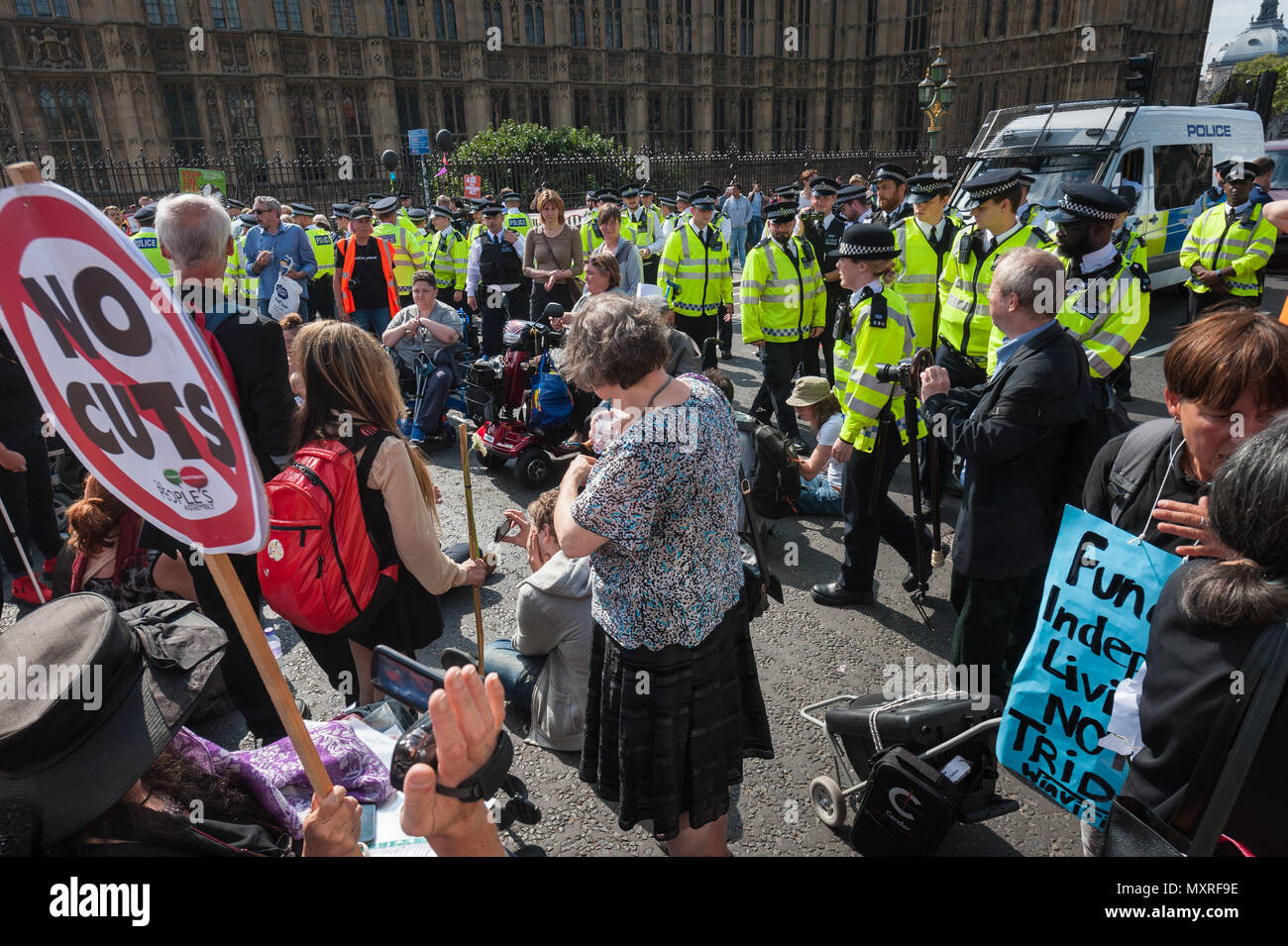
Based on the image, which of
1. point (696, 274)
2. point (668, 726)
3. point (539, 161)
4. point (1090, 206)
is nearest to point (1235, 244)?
point (1090, 206)

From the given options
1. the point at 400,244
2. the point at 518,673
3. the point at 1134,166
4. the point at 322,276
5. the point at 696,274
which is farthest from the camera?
the point at 1134,166

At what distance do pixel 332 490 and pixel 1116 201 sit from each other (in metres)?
4.13

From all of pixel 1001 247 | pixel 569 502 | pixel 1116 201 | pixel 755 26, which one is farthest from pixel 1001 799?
pixel 755 26

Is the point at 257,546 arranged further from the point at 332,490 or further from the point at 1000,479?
the point at 1000,479

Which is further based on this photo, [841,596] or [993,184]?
[993,184]

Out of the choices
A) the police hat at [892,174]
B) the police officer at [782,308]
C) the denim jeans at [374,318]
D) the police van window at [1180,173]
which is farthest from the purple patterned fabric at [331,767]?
the police van window at [1180,173]

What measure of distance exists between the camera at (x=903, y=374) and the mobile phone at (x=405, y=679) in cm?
277

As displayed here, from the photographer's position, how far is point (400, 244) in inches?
399

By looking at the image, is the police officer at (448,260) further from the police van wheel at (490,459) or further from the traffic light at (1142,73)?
the traffic light at (1142,73)

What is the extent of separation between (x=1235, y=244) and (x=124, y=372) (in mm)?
9185

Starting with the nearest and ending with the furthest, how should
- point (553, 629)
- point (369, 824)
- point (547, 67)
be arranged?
point (369, 824)
point (553, 629)
point (547, 67)

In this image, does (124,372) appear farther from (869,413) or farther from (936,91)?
(936,91)

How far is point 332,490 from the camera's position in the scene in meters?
2.52

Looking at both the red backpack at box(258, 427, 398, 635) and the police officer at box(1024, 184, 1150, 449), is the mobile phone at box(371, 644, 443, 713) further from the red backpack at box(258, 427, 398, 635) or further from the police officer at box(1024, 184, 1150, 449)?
the police officer at box(1024, 184, 1150, 449)
